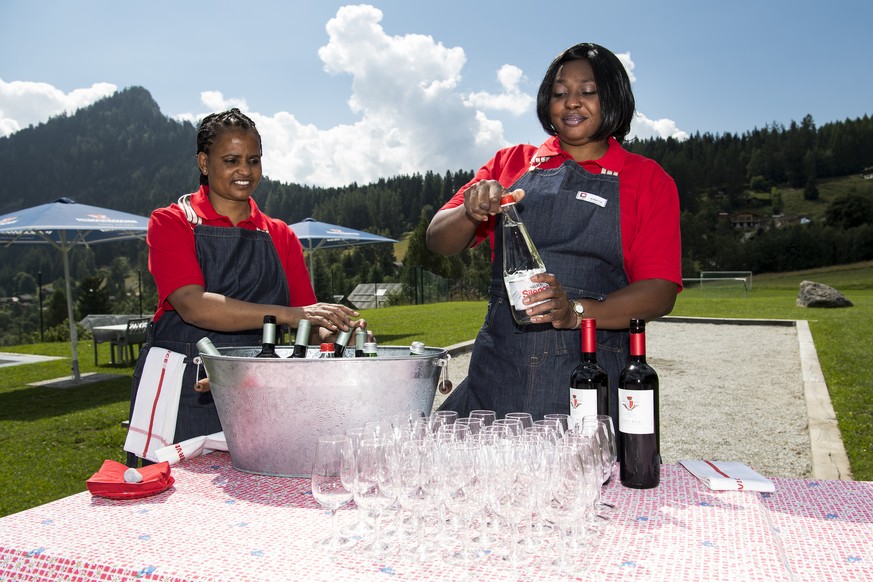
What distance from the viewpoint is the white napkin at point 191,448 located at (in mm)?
1996

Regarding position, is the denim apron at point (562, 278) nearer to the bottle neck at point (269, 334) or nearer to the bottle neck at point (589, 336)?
the bottle neck at point (589, 336)

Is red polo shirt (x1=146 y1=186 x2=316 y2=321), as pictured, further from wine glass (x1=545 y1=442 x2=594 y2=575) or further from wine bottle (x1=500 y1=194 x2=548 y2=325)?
wine glass (x1=545 y1=442 x2=594 y2=575)

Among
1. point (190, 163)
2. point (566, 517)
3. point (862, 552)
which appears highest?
point (190, 163)

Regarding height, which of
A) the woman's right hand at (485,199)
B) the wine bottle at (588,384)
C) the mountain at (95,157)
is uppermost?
the mountain at (95,157)

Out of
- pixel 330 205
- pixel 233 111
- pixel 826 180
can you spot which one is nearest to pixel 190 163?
pixel 330 205

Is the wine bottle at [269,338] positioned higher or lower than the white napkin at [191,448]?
higher

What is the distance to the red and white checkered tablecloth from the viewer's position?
1257mm

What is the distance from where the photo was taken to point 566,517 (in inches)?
50.0

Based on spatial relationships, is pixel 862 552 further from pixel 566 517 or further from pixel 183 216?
pixel 183 216

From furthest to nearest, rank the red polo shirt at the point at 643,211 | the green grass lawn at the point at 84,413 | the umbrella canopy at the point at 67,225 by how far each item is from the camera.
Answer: the umbrella canopy at the point at 67,225, the green grass lawn at the point at 84,413, the red polo shirt at the point at 643,211

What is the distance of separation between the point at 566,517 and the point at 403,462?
0.32 meters

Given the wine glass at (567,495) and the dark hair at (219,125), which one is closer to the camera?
the wine glass at (567,495)

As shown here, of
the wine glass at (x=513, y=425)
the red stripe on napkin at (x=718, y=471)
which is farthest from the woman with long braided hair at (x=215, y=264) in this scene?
the red stripe on napkin at (x=718, y=471)

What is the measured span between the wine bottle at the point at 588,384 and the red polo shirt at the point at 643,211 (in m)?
0.50
